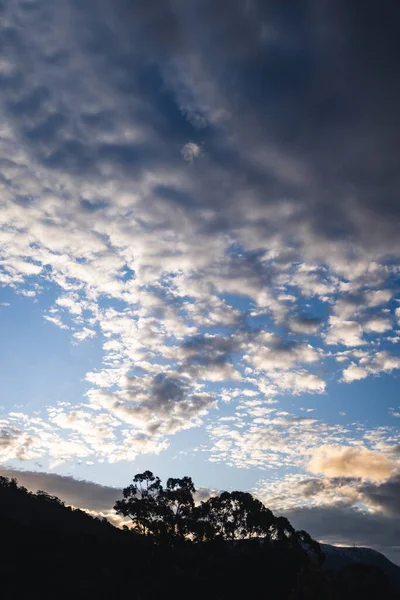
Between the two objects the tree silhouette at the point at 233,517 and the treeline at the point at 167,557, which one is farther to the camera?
the tree silhouette at the point at 233,517

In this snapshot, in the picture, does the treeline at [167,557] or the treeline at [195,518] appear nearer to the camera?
the treeline at [167,557]

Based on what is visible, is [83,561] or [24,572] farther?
[83,561]

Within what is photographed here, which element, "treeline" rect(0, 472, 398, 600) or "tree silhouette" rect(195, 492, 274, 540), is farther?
"tree silhouette" rect(195, 492, 274, 540)

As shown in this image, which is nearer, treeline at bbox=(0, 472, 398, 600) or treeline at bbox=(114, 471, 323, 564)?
treeline at bbox=(0, 472, 398, 600)

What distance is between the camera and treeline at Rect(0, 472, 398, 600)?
35.9 meters

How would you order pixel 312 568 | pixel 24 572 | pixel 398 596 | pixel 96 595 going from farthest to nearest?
pixel 398 596 → pixel 24 572 → pixel 96 595 → pixel 312 568

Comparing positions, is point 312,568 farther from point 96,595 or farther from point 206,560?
point 206,560

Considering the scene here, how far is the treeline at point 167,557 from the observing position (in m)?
35.9

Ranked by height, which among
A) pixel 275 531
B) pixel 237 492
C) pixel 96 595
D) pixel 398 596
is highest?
pixel 237 492

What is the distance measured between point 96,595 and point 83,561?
10.9 m

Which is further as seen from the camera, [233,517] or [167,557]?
[233,517]

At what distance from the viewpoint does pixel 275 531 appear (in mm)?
83375

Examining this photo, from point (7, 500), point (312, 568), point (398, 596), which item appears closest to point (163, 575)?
point (398, 596)

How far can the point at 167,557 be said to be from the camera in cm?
5959
